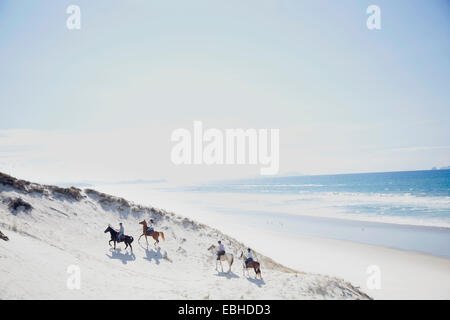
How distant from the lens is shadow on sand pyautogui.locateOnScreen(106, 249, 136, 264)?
566 inches

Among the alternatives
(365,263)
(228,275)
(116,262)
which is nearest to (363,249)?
(365,263)

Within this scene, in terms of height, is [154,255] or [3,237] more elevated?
[3,237]

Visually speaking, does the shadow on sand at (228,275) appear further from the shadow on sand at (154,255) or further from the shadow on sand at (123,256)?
the shadow on sand at (123,256)

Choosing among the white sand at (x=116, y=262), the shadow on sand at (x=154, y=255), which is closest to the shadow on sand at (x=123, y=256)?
the white sand at (x=116, y=262)

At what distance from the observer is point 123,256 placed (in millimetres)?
14727

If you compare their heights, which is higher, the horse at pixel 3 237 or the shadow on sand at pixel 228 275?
the horse at pixel 3 237

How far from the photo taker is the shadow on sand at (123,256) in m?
14.4

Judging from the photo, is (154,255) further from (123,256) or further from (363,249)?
(363,249)

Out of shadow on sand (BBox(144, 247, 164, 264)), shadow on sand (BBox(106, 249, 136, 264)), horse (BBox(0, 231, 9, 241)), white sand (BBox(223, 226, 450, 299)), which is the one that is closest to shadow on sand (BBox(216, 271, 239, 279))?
shadow on sand (BBox(144, 247, 164, 264))

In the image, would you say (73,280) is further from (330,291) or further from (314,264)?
(314,264)

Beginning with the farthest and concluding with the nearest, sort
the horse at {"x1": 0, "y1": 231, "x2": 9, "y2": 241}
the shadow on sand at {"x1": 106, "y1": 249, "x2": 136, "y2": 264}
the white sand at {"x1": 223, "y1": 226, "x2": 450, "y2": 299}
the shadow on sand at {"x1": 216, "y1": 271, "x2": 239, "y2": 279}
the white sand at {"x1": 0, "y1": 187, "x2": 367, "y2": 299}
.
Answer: the shadow on sand at {"x1": 106, "y1": 249, "x2": 136, "y2": 264}
the shadow on sand at {"x1": 216, "y1": 271, "x2": 239, "y2": 279}
the white sand at {"x1": 223, "y1": 226, "x2": 450, "y2": 299}
the horse at {"x1": 0, "y1": 231, "x2": 9, "y2": 241}
the white sand at {"x1": 0, "y1": 187, "x2": 367, "y2": 299}

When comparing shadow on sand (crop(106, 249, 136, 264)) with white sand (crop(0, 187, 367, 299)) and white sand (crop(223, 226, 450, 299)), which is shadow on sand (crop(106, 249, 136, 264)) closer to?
white sand (crop(0, 187, 367, 299))

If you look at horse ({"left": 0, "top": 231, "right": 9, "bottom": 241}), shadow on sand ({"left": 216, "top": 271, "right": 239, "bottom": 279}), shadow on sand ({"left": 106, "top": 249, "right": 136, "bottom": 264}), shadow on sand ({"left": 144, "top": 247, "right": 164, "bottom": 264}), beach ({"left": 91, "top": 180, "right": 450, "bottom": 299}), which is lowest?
beach ({"left": 91, "top": 180, "right": 450, "bottom": 299})
